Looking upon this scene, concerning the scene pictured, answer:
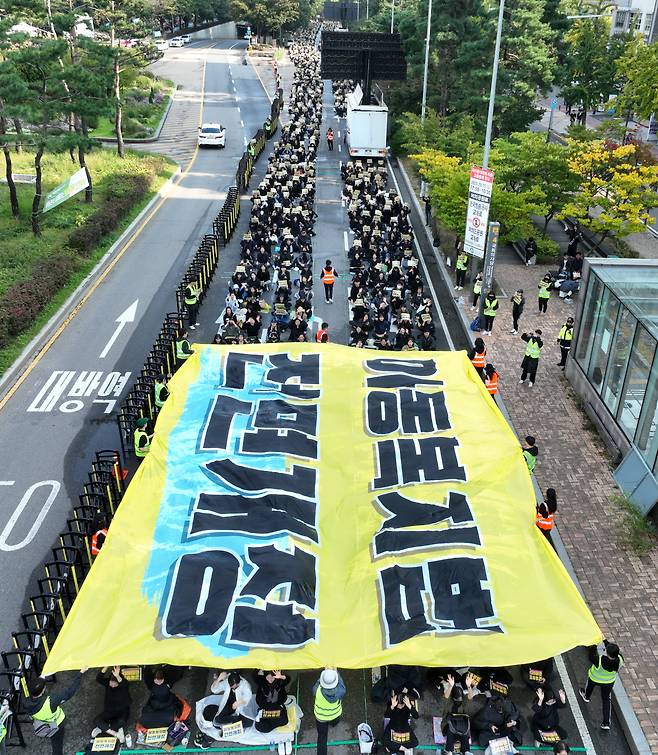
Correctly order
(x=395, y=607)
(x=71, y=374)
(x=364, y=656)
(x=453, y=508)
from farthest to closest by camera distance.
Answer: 1. (x=71, y=374)
2. (x=453, y=508)
3. (x=395, y=607)
4. (x=364, y=656)

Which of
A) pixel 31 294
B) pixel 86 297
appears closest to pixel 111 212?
pixel 86 297

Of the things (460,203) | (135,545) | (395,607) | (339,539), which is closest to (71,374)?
(135,545)

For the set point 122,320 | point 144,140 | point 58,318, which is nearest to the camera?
point 58,318

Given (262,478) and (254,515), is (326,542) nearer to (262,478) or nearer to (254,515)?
(254,515)

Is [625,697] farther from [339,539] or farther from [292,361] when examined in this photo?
[292,361]

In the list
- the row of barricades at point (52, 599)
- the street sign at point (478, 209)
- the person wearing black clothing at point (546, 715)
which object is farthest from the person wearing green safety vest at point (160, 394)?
the street sign at point (478, 209)

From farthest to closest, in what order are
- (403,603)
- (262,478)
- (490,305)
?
(490,305) → (262,478) → (403,603)
